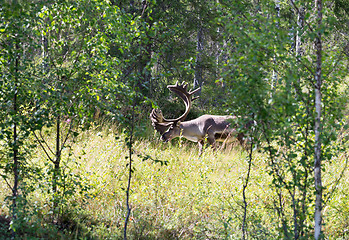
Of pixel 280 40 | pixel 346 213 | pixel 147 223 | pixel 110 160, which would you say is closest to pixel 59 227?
pixel 147 223

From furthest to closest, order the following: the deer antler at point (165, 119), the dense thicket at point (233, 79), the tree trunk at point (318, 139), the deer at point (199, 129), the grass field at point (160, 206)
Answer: the deer antler at point (165, 119) → the deer at point (199, 129) → the grass field at point (160, 206) → the tree trunk at point (318, 139) → the dense thicket at point (233, 79)

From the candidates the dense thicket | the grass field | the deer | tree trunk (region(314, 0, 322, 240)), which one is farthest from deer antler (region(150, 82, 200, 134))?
tree trunk (region(314, 0, 322, 240))

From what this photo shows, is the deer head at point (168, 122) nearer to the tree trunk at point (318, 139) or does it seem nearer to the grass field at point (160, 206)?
the grass field at point (160, 206)

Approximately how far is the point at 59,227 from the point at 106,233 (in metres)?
0.59

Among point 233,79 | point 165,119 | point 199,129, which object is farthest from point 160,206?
point 165,119

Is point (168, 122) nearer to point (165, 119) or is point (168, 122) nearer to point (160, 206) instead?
point (165, 119)

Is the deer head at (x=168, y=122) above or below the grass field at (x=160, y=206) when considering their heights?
above

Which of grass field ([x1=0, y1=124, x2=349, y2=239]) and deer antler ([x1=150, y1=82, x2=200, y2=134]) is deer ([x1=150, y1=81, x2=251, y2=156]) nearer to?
deer antler ([x1=150, y1=82, x2=200, y2=134])

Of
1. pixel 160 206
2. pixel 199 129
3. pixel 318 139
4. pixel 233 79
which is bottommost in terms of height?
pixel 160 206

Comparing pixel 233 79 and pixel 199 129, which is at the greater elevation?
pixel 233 79

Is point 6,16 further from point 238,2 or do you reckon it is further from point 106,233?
point 106,233

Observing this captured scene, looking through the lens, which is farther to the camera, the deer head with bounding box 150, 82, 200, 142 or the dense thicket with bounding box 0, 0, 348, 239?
the deer head with bounding box 150, 82, 200, 142

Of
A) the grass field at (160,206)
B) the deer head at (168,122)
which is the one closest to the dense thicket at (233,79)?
the grass field at (160,206)

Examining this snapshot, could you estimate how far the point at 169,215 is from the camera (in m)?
4.83
